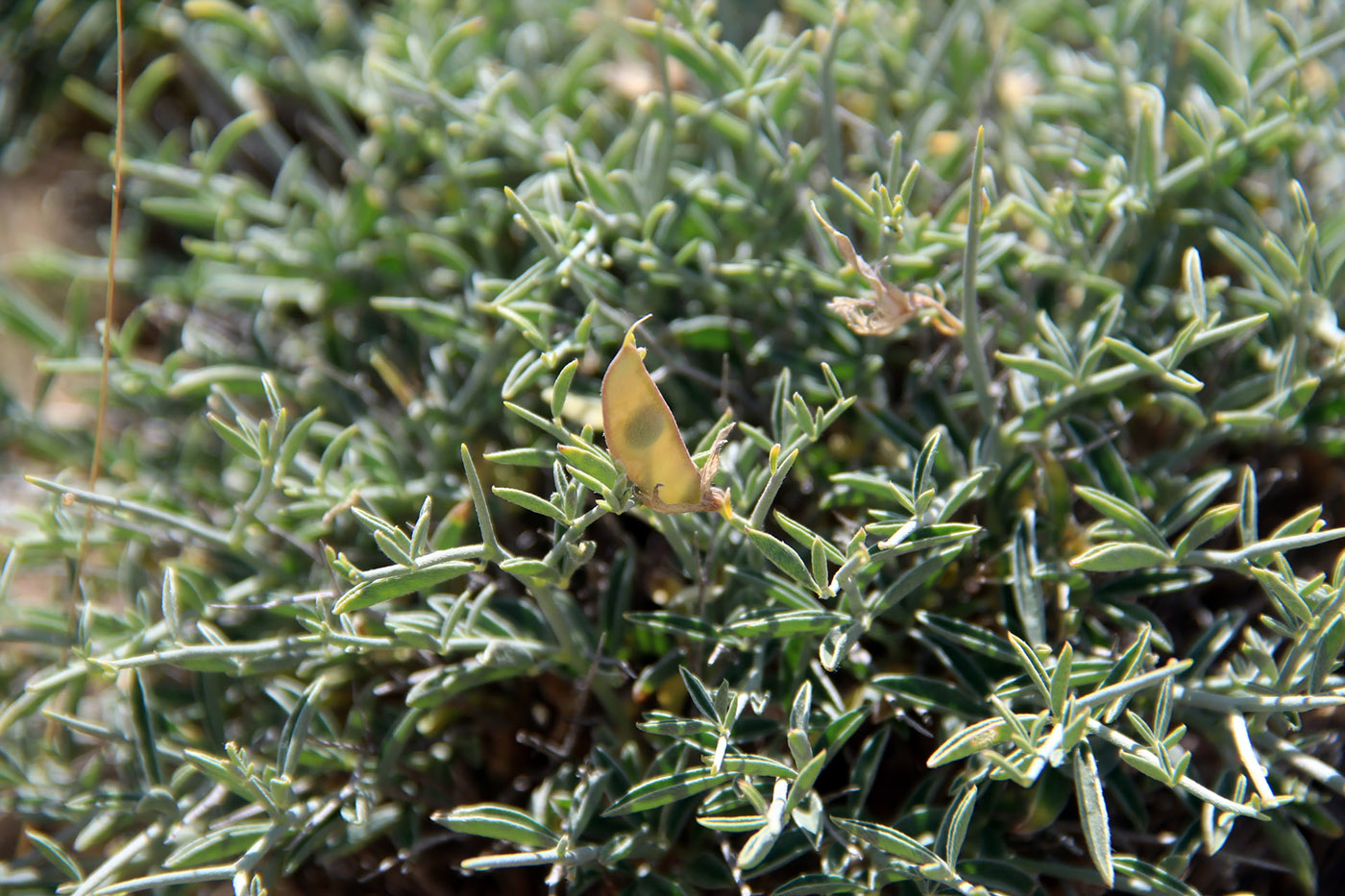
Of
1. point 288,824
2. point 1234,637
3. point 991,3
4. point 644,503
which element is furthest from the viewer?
point 991,3

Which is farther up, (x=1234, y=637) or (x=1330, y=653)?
(x=1330, y=653)

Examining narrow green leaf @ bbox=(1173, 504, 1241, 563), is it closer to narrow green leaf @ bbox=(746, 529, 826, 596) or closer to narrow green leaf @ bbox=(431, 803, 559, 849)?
narrow green leaf @ bbox=(746, 529, 826, 596)

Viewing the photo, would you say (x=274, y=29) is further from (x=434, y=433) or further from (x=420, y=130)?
(x=434, y=433)

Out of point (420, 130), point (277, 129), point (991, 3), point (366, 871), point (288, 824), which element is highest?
point (991, 3)

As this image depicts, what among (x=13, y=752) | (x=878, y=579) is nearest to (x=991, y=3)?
(x=878, y=579)

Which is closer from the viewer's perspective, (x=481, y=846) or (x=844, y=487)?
(x=844, y=487)
